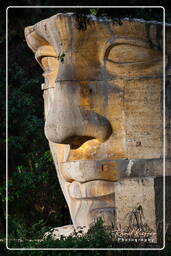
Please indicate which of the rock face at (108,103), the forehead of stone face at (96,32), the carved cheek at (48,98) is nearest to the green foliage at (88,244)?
the rock face at (108,103)

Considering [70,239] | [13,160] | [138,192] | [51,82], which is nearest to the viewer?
[70,239]

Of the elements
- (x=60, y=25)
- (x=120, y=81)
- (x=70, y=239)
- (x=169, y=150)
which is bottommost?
(x=70, y=239)

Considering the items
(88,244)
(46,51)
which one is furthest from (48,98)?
(88,244)

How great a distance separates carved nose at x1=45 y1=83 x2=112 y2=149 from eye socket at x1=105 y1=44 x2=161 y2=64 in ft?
2.32

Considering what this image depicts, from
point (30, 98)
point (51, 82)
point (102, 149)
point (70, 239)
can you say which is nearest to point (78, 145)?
point (102, 149)

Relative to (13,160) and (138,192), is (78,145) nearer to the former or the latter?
(138,192)

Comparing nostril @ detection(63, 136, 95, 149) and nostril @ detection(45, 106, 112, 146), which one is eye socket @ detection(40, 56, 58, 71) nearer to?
nostril @ detection(45, 106, 112, 146)

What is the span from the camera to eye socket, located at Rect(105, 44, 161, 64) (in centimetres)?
1180

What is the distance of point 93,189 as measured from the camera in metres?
12.0

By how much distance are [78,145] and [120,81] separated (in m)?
1.02

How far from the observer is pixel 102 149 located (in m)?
12.0

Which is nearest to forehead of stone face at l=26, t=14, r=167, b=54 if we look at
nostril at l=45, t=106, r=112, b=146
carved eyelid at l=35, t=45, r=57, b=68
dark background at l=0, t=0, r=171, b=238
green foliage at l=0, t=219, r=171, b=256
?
carved eyelid at l=35, t=45, r=57, b=68

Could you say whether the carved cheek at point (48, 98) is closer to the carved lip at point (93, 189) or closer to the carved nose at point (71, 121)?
the carved nose at point (71, 121)

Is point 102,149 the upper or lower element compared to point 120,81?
lower
